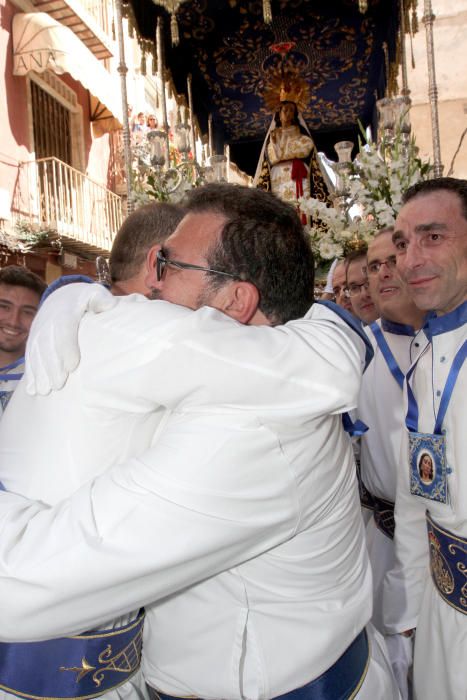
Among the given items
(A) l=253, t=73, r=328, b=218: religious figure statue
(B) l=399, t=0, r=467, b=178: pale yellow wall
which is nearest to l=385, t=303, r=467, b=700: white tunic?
(A) l=253, t=73, r=328, b=218: religious figure statue

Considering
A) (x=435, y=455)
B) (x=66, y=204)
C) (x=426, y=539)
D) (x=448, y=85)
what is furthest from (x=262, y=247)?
(x=448, y=85)

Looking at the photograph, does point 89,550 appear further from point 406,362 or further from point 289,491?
point 406,362

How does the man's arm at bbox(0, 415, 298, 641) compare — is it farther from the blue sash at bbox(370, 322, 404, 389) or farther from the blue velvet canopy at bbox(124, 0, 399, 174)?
the blue velvet canopy at bbox(124, 0, 399, 174)

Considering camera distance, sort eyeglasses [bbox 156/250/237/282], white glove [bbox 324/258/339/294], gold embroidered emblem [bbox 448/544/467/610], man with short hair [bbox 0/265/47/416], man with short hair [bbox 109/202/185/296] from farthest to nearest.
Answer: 1. white glove [bbox 324/258/339/294]
2. man with short hair [bbox 0/265/47/416]
3. gold embroidered emblem [bbox 448/544/467/610]
4. man with short hair [bbox 109/202/185/296]
5. eyeglasses [bbox 156/250/237/282]

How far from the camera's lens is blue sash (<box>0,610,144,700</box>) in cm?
112

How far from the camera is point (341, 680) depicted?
1.11 meters

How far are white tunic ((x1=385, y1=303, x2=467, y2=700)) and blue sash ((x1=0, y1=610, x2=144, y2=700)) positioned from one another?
1.06 metres

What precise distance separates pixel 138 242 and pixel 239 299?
0.53 meters

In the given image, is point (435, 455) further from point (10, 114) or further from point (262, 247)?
point (10, 114)

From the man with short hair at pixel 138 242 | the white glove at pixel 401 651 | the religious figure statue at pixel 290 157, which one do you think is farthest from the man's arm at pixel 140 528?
the religious figure statue at pixel 290 157

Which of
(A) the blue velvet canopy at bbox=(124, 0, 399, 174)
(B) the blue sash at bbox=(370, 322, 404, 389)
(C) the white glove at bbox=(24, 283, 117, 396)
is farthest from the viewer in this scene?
(A) the blue velvet canopy at bbox=(124, 0, 399, 174)

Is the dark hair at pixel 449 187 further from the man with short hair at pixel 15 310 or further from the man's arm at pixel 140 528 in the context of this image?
the man with short hair at pixel 15 310

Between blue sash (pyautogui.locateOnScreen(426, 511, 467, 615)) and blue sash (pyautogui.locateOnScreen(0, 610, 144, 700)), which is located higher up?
blue sash (pyautogui.locateOnScreen(0, 610, 144, 700))

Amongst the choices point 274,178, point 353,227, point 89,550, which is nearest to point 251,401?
point 89,550
